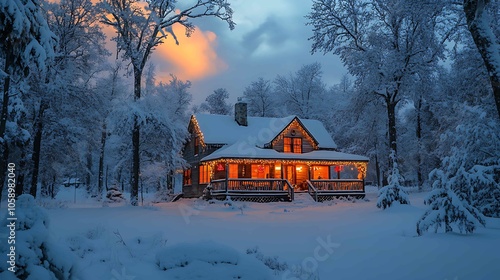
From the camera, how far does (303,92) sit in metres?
53.1

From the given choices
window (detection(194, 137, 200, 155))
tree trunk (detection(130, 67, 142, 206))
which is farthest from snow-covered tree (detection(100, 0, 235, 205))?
window (detection(194, 137, 200, 155))

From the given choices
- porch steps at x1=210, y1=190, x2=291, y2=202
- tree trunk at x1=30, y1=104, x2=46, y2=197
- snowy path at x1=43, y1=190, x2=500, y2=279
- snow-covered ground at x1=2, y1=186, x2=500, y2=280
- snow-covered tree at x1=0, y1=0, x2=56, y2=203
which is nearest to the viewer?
snow-covered ground at x1=2, y1=186, x2=500, y2=280

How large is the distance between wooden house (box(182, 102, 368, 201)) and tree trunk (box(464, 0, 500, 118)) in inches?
749

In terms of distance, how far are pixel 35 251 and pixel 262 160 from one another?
2562 centimetres

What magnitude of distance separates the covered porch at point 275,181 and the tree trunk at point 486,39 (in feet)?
62.4

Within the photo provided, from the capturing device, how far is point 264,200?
27.7m

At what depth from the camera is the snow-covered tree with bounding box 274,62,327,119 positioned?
52.0 metres

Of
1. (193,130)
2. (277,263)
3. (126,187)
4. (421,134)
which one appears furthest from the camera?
(126,187)

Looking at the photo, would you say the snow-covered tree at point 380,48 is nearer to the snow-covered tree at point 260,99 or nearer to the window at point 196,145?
the window at point 196,145

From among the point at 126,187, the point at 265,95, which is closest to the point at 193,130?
the point at 265,95

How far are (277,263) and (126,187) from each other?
7202 centimetres

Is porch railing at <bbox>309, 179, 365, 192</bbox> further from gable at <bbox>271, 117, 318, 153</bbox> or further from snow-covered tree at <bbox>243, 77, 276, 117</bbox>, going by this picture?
snow-covered tree at <bbox>243, 77, 276, 117</bbox>

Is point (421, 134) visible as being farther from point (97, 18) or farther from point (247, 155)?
point (97, 18)

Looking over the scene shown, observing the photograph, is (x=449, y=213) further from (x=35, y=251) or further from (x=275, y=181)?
(x=275, y=181)
